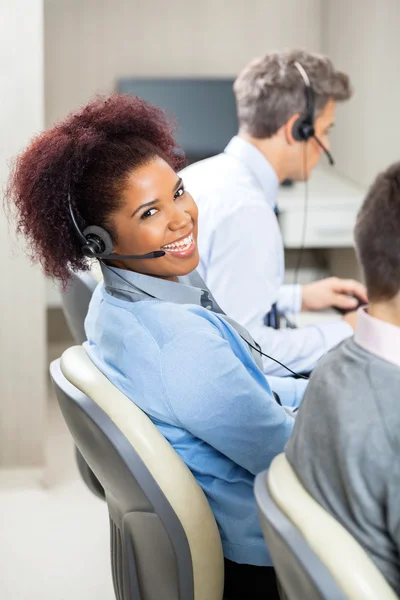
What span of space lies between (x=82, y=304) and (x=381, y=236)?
98 cm

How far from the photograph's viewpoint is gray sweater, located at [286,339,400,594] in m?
0.86

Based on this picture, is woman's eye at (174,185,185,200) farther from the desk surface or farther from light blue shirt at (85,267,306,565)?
the desk surface

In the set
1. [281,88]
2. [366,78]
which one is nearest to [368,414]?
[281,88]

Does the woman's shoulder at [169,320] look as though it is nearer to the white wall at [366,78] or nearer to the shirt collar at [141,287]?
the shirt collar at [141,287]

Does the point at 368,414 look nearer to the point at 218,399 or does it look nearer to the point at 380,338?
the point at 380,338

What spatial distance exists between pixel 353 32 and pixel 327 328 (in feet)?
6.84

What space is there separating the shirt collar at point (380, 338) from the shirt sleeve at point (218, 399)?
0.33 metres

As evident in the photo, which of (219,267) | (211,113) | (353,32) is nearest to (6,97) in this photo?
(219,267)

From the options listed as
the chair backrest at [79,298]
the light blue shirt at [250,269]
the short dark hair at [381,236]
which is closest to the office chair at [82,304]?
the chair backrest at [79,298]

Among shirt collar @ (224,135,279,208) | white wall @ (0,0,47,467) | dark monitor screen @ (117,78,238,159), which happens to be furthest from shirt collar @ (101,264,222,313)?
dark monitor screen @ (117,78,238,159)

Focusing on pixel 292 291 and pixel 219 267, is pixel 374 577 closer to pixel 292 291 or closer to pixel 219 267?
pixel 219 267

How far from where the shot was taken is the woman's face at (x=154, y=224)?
1.33m

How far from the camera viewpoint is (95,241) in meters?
1.32

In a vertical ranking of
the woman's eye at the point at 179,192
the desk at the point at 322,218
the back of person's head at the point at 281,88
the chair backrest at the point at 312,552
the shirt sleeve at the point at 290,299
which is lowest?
the desk at the point at 322,218
